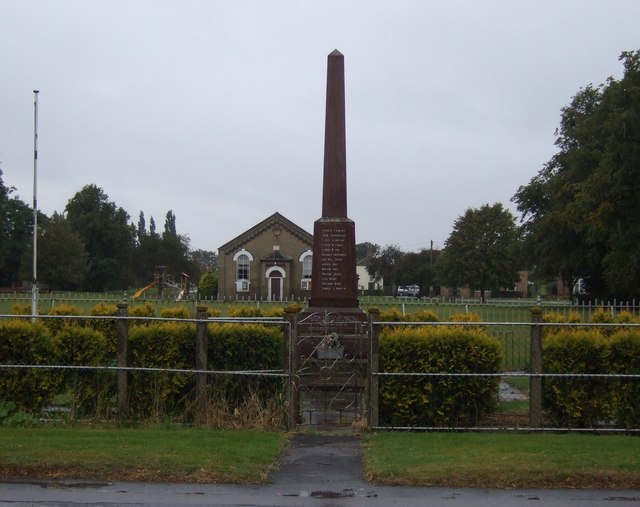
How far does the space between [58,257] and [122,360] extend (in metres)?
42.6

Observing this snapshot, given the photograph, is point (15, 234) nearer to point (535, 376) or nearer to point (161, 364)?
point (161, 364)

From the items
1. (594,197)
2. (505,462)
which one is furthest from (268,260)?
(505,462)

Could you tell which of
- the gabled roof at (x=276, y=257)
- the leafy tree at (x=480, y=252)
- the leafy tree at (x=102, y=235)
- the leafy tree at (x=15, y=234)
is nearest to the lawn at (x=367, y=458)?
the gabled roof at (x=276, y=257)

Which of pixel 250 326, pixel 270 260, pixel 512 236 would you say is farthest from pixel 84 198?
pixel 250 326

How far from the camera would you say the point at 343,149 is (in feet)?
Answer: 66.0

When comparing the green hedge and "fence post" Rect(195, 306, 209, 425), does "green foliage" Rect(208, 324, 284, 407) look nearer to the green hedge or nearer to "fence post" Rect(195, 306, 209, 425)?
"fence post" Rect(195, 306, 209, 425)

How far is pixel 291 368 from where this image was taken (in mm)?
10812

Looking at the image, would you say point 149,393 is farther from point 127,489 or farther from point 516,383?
point 516,383

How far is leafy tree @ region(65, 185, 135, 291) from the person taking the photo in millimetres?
74731

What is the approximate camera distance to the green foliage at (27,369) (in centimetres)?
1151

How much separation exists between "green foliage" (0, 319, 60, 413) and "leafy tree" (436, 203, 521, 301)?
60.2 meters

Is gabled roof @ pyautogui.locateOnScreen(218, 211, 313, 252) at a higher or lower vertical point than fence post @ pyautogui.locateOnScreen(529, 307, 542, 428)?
higher

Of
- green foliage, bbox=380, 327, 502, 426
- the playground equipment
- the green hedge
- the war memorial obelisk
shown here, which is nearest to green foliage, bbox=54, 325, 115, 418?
green foliage, bbox=380, 327, 502, 426

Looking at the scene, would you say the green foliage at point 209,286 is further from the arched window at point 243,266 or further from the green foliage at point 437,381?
the green foliage at point 437,381
